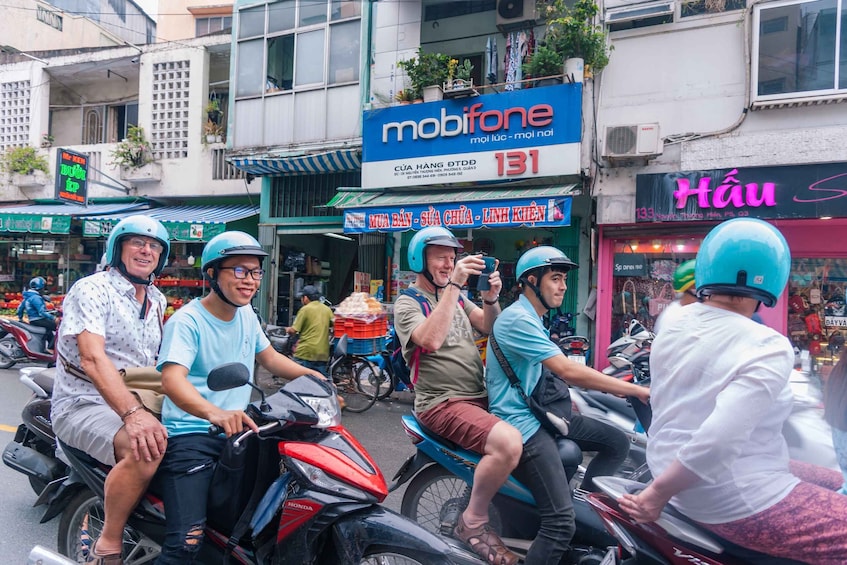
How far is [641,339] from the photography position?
4.00 metres

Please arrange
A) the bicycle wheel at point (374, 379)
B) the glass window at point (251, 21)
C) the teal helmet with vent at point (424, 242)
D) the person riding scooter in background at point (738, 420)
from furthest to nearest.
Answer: the glass window at point (251, 21) < the bicycle wheel at point (374, 379) < the teal helmet with vent at point (424, 242) < the person riding scooter in background at point (738, 420)

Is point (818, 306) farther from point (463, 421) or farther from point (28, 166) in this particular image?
point (28, 166)

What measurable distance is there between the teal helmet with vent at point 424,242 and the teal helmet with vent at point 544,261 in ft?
1.43

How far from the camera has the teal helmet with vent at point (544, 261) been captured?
271 centimetres

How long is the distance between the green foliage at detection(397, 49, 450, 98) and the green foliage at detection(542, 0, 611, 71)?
1913 millimetres

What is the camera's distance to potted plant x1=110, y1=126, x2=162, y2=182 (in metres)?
14.7

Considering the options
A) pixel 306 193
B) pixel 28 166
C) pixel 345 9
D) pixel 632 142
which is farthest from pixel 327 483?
pixel 28 166

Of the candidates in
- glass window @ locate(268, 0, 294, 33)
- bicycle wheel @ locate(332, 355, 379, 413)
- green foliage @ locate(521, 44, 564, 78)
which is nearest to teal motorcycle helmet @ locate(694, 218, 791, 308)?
bicycle wheel @ locate(332, 355, 379, 413)

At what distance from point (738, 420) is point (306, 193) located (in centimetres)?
1194

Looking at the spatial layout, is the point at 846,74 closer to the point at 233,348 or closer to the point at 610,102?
the point at 610,102

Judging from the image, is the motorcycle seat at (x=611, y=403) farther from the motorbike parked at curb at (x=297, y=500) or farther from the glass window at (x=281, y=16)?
the glass window at (x=281, y=16)

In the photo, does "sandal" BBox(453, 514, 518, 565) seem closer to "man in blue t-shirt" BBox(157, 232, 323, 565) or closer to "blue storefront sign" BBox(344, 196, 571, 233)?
"man in blue t-shirt" BBox(157, 232, 323, 565)

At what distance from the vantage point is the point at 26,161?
51.7ft

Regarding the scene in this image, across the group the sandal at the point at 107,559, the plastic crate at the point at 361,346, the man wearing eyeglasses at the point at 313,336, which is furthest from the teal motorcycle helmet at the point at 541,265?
the man wearing eyeglasses at the point at 313,336
